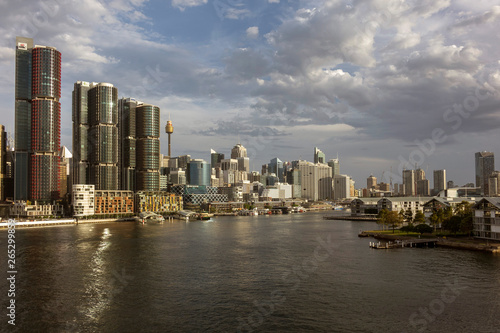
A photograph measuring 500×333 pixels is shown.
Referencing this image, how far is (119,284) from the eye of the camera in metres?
38.5

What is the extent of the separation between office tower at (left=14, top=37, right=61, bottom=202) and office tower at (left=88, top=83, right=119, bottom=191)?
23221 mm

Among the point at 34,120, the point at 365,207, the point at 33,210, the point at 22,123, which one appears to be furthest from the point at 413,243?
the point at 22,123

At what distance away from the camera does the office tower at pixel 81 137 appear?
614 feet

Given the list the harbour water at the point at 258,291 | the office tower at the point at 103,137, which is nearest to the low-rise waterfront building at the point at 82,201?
the office tower at the point at 103,137

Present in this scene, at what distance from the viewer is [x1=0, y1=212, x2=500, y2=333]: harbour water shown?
90.6 ft

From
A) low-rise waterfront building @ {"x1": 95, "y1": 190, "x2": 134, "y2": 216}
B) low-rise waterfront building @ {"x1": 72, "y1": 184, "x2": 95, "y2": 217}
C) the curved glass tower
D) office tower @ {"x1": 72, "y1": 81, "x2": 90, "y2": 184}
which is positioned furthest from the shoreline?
office tower @ {"x1": 72, "y1": 81, "x2": 90, "y2": 184}

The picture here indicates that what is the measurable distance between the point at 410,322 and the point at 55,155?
170438 millimetres

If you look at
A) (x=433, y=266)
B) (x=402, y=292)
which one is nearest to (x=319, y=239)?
(x=433, y=266)

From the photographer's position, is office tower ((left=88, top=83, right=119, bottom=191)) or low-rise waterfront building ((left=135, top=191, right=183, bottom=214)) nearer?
low-rise waterfront building ((left=135, top=191, right=183, bottom=214))

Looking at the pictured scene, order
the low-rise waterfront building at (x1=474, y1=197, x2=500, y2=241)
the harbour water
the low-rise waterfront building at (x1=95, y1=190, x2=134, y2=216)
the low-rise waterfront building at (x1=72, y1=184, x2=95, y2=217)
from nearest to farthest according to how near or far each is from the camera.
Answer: the harbour water
the low-rise waterfront building at (x1=474, y1=197, x2=500, y2=241)
the low-rise waterfront building at (x1=72, y1=184, x2=95, y2=217)
the low-rise waterfront building at (x1=95, y1=190, x2=134, y2=216)

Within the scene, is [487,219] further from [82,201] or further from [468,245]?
[82,201]

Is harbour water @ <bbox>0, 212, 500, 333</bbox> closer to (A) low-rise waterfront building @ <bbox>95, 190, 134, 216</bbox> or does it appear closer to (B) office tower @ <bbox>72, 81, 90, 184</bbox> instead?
(A) low-rise waterfront building @ <bbox>95, 190, 134, 216</bbox>

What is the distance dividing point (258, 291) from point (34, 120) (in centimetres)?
15777

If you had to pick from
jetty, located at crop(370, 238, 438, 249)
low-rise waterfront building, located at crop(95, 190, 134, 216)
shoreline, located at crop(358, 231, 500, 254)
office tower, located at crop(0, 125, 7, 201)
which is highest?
office tower, located at crop(0, 125, 7, 201)
